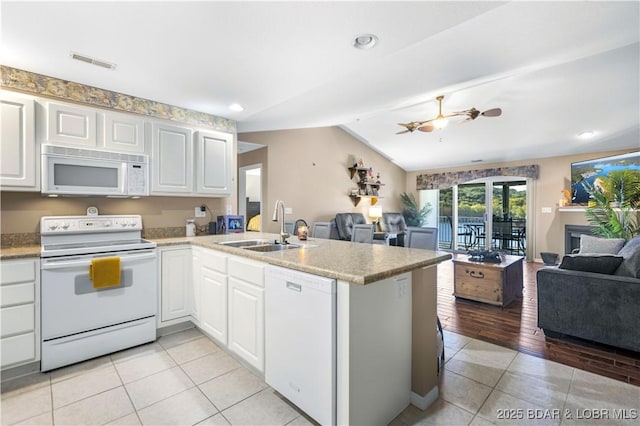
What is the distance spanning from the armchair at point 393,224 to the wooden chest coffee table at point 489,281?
339cm

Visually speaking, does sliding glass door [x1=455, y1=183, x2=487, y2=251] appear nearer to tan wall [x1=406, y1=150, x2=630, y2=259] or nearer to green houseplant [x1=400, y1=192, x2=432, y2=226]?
green houseplant [x1=400, y1=192, x2=432, y2=226]

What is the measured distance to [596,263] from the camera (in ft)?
8.35

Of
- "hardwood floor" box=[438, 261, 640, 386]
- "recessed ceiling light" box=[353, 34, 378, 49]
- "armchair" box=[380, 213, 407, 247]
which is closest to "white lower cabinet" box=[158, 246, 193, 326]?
"recessed ceiling light" box=[353, 34, 378, 49]

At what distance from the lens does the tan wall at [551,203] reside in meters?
6.15

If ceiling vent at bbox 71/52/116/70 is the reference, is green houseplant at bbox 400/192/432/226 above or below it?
below

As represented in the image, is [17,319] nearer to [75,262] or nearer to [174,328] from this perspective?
[75,262]

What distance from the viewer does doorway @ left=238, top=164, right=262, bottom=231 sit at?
5.94 meters

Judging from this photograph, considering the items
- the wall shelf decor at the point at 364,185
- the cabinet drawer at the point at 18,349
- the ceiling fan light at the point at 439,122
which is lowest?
the cabinet drawer at the point at 18,349

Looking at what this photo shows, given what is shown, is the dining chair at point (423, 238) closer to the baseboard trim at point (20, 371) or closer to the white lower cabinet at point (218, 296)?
the white lower cabinet at point (218, 296)

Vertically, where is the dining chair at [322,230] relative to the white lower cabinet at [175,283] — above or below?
above

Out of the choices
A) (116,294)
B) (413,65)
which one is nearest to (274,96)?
(413,65)

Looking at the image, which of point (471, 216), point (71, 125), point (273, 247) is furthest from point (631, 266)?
point (471, 216)

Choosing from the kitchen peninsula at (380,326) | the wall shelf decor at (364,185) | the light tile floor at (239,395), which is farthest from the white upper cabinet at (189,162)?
the wall shelf decor at (364,185)

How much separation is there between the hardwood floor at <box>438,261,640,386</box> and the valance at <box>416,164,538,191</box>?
3.60 m
